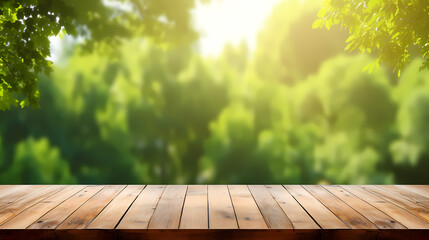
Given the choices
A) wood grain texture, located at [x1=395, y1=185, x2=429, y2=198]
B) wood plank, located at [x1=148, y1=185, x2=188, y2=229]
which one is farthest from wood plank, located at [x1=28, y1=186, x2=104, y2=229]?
A: wood grain texture, located at [x1=395, y1=185, x2=429, y2=198]

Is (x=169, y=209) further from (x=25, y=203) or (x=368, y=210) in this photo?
(x=368, y=210)

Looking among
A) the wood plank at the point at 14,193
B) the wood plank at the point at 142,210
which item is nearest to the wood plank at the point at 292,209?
the wood plank at the point at 142,210

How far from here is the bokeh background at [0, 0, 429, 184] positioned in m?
4.27

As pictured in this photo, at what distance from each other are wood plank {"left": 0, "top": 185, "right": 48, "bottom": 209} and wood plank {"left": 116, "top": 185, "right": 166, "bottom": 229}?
37.2 inches

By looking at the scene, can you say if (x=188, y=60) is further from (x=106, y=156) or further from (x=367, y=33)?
(x=367, y=33)

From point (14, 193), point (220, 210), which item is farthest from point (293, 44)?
point (14, 193)

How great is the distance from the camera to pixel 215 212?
2.84 metres

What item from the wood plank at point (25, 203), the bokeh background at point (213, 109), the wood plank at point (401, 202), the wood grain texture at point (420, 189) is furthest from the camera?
the bokeh background at point (213, 109)

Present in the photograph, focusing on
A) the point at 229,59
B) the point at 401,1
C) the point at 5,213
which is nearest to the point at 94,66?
the point at 229,59

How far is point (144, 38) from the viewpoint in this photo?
4.26m

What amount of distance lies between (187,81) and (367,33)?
5.85 ft

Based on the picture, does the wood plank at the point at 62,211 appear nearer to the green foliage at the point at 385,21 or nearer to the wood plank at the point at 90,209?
the wood plank at the point at 90,209

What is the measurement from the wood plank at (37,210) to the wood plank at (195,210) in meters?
0.94

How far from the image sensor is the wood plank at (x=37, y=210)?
8.17 feet
